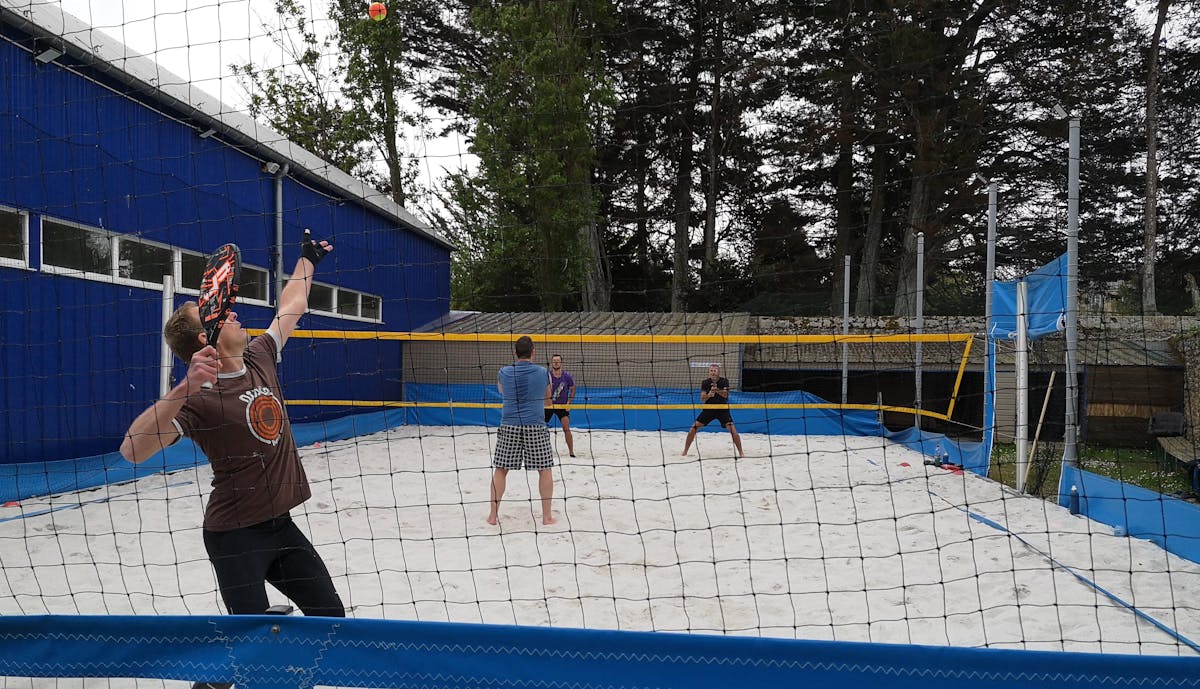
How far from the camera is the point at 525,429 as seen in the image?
5.12 meters

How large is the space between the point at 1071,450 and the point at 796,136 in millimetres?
4266

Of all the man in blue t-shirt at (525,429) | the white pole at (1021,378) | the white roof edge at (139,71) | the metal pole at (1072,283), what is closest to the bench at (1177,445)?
the white pole at (1021,378)

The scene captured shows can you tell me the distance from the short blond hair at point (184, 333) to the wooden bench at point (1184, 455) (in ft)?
24.3

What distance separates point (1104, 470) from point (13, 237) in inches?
433

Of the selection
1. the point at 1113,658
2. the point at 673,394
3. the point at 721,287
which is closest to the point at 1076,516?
the point at 1113,658

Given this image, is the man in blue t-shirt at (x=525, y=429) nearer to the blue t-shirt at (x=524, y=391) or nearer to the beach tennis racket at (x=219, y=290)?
the blue t-shirt at (x=524, y=391)

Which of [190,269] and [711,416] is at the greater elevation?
[190,269]

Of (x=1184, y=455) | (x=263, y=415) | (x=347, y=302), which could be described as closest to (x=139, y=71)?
(x=347, y=302)

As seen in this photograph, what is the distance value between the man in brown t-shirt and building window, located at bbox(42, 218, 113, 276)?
5072mm

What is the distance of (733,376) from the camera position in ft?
42.8

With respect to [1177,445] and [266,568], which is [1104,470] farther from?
[266,568]

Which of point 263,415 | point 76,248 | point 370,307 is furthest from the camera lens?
point 370,307

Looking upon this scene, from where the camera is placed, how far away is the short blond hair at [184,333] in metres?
2.27

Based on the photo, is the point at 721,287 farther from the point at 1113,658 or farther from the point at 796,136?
the point at 1113,658
